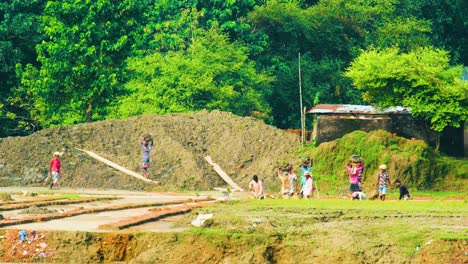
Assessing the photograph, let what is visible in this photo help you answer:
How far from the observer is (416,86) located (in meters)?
43.1

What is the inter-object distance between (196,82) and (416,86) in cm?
1191

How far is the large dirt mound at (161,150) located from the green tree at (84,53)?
18.4ft

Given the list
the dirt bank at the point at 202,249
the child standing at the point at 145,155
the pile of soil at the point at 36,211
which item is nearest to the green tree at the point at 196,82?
the child standing at the point at 145,155

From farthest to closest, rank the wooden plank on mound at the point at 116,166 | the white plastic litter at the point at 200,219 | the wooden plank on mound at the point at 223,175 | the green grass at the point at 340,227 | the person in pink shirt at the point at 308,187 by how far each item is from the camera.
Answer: the wooden plank on mound at the point at 116,166 < the wooden plank on mound at the point at 223,175 < the person in pink shirt at the point at 308,187 < the white plastic litter at the point at 200,219 < the green grass at the point at 340,227

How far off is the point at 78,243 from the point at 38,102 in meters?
30.8

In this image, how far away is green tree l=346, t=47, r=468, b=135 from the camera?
140ft

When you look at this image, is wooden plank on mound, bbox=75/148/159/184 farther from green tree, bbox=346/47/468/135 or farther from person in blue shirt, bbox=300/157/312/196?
green tree, bbox=346/47/468/135

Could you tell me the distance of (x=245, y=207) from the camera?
27.6 meters

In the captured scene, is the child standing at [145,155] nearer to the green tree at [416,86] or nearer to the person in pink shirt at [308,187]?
the green tree at [416,86]

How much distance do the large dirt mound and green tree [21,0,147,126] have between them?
5.62 m

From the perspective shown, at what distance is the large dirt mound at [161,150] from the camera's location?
41.8m

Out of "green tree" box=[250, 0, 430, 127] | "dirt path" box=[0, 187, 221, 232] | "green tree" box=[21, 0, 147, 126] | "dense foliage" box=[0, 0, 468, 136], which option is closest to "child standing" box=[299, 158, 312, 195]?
"dirt path" box=[0, 187, 221, 232]

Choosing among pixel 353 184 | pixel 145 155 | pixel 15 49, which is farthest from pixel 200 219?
pixel 15 49

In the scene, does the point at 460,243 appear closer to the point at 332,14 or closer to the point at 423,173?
the point at 423,173
